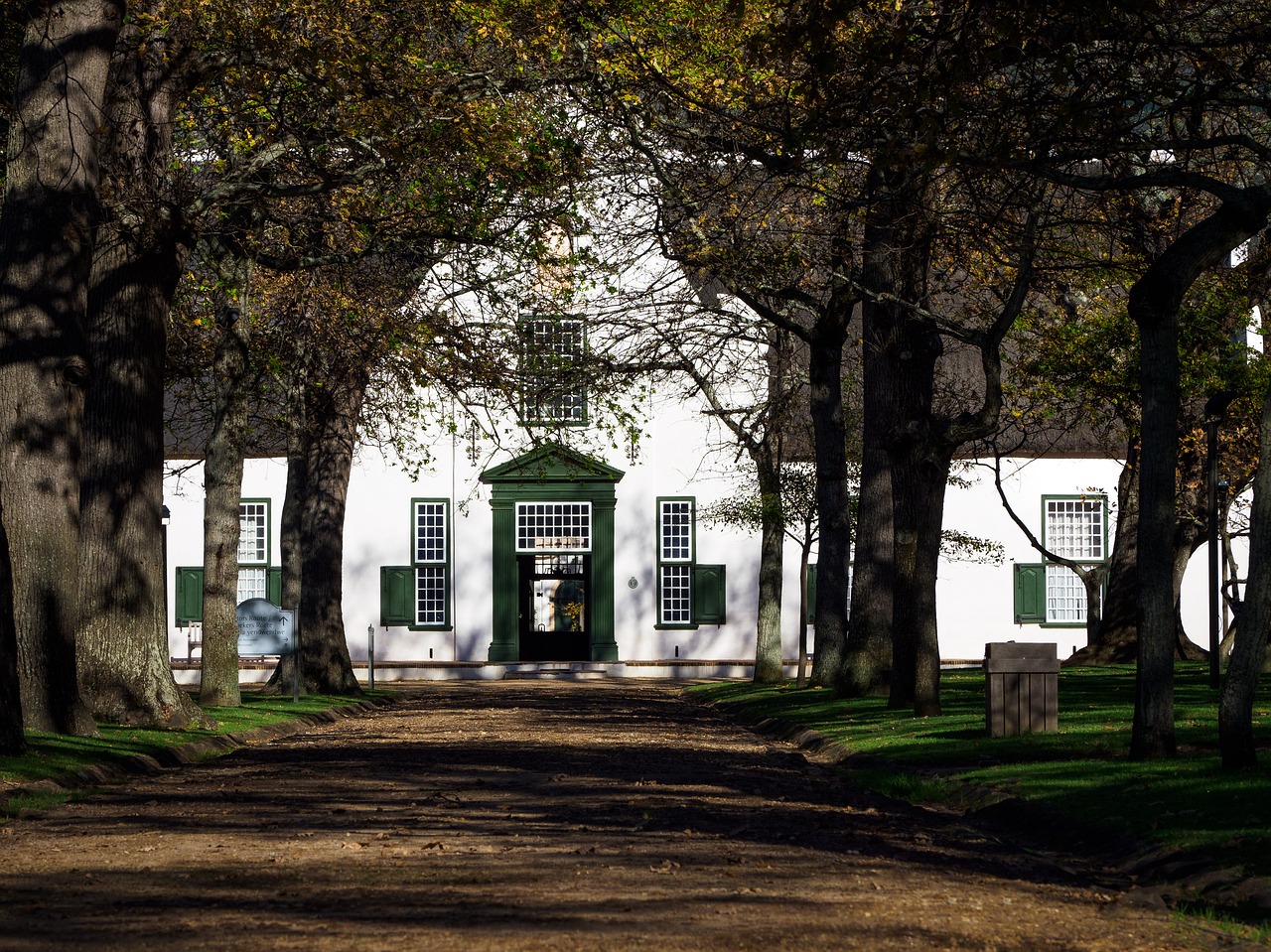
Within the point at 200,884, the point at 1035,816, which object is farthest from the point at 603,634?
the point at 200,884

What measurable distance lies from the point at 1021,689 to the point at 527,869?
8087 millimetres

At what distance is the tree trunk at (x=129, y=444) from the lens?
16812mm

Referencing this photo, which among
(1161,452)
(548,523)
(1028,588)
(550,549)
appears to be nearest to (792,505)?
(550,549)

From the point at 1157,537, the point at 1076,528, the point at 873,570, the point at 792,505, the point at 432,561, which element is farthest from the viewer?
the point at 1076,528

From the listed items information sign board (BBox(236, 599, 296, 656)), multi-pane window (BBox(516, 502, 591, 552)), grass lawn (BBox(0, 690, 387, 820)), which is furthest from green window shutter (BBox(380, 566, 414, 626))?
grass lawn (BBox(0, 690, 387, 820))

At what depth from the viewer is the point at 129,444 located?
1730 centimetres

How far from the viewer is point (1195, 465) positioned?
29.2 meters

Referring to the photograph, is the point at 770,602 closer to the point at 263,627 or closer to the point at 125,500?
the point at 263,627

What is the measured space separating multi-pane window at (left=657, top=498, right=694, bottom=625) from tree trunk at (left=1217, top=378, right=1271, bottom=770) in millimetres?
31317

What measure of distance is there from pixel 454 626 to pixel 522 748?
26.0 meters

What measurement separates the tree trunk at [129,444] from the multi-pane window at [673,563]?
84.1 feet

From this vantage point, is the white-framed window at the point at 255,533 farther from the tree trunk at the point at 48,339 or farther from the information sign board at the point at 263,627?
the tree trunk at the point at 48,339

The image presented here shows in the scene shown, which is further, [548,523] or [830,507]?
[548,523]

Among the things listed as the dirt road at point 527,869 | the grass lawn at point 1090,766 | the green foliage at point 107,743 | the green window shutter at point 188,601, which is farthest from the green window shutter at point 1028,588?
the dirt road at point 527,869
